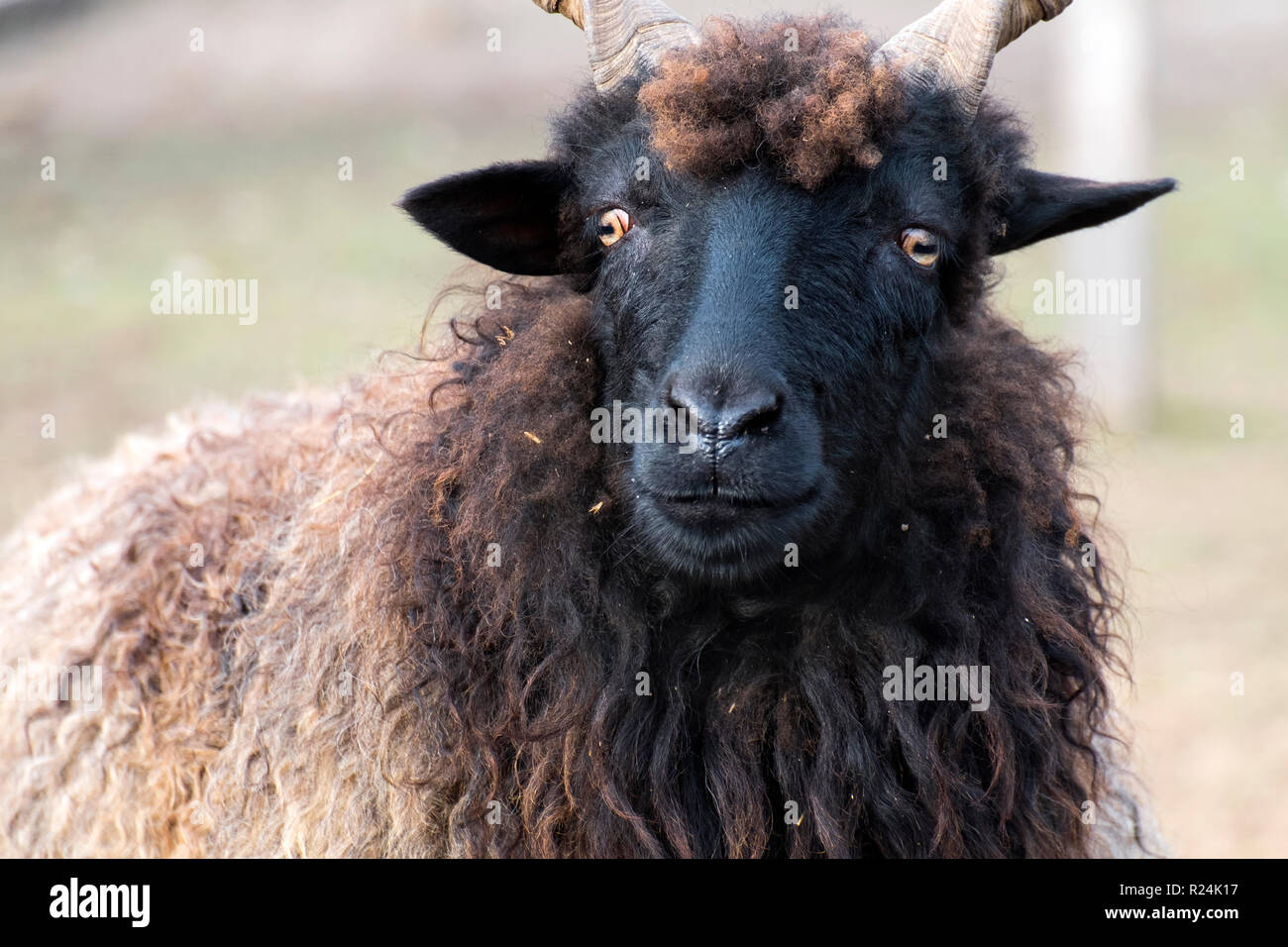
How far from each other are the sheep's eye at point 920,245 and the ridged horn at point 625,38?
881 mm

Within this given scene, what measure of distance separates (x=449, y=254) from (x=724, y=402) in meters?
15.1

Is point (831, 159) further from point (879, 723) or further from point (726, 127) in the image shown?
point (879, 723)

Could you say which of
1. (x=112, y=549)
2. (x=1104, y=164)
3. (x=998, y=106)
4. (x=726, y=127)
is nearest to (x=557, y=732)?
(x=726, y=127)

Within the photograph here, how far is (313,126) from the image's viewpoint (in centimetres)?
2422

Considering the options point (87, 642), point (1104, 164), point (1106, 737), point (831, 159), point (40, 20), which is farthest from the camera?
point (40, 20)

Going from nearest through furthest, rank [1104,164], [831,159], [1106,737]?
[831,159], [1106,737], [1104,164]

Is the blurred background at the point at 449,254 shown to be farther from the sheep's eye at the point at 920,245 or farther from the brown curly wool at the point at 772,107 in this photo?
the brown curly wool at the point at 772,107

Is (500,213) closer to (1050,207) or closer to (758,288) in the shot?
(758,288)

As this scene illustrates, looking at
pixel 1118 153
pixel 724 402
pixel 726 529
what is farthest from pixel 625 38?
pixel 1118 153

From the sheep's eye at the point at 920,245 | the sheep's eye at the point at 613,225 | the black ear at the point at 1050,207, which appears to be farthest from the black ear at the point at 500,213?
the black ear at the point at 1050,207

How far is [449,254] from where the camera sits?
18.0 m

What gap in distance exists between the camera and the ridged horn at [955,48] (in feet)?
13.1

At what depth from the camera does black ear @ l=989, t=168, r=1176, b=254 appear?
4266 millimetres
